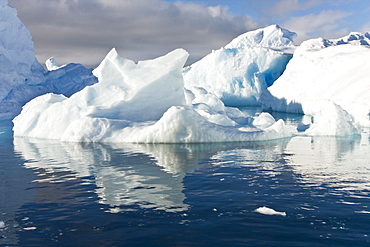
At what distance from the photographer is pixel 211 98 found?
97.3 feet

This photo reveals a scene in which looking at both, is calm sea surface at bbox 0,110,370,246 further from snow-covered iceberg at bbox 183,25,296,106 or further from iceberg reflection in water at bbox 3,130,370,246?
snow-covered iceberg at bbox 183,25,296,106

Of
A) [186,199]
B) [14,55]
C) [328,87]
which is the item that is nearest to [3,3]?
[14,55]

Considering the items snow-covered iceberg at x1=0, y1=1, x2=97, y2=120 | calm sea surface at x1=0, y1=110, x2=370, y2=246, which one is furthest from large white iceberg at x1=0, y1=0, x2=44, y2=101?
calm sea surface at x1=0, y1=110, x2=370, y2=246

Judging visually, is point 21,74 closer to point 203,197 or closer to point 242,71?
point 242,71

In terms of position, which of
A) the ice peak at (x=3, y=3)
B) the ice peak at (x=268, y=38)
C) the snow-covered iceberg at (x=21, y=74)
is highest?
the ice peak at (x=268, y=38)

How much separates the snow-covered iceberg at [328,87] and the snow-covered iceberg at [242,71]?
5.68 m

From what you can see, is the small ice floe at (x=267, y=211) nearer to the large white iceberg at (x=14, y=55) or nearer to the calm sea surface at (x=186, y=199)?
the calm sea surface at (x=186, y=199)

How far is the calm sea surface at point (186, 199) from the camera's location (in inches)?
181

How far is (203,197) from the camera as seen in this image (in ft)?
20.6

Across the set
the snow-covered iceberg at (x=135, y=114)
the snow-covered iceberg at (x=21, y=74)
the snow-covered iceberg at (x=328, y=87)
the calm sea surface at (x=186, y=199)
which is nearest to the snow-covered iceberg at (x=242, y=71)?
the snow-covered iceberg at (x=328, y=87)

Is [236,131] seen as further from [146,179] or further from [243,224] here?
[243,224]

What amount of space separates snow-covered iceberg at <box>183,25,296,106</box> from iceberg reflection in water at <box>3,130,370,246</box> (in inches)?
1514

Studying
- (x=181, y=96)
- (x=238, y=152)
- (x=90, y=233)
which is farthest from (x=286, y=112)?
(x=90, y=233)

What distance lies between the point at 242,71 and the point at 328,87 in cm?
2064
